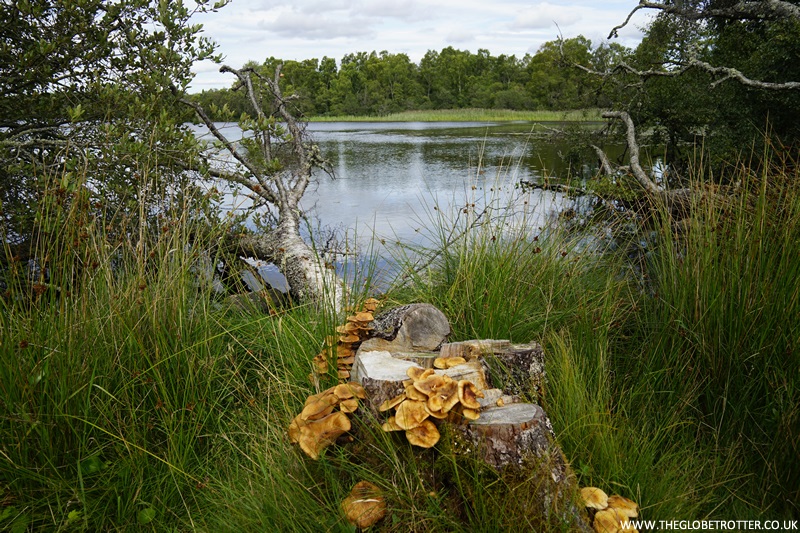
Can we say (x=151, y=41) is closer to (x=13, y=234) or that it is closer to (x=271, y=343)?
(x=13, y=234)

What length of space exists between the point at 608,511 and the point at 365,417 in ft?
2.89

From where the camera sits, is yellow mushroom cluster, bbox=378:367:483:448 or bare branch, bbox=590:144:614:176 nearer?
yellow mushroom cluster, bbox=378:367:483:448

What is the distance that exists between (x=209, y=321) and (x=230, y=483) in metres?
0.99

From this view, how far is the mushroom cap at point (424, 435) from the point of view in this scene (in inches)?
65.9

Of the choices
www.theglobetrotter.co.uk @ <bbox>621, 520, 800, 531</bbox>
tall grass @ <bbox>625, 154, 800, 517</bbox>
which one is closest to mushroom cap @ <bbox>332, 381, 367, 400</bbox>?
www.theglobetrotter.co.uk @ <bbox>621, 520, 800, 531</bbox>

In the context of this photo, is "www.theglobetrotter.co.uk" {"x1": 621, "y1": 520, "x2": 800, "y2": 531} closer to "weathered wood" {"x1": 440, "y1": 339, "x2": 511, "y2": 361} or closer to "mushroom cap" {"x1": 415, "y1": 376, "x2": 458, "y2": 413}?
"mushroom cap" {"x1": 415, "y1": 376, "x2": 458, "y2": 413}

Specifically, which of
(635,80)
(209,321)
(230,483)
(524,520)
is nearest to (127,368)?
(209,321)

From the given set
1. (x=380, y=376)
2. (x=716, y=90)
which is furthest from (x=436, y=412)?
(x=716, y=90)

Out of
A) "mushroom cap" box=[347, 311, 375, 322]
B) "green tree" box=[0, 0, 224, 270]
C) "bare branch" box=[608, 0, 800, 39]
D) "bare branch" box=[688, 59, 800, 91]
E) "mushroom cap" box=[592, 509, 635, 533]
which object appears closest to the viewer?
"mushroom cap" box=[592, 509, 635, 533]

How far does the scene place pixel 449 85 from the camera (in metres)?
62.7

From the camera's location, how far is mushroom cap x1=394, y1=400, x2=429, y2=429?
5.55 feet

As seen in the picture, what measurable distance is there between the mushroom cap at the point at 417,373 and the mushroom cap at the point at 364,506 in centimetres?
39

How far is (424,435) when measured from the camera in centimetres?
170

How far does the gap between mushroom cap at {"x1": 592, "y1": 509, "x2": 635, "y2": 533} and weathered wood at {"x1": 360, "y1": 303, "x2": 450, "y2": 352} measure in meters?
1.02
